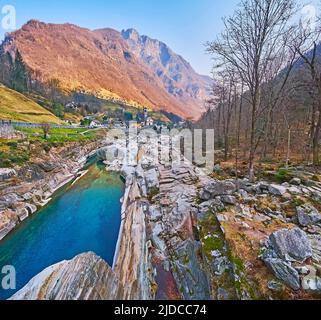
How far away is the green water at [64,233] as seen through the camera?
15.8 metres

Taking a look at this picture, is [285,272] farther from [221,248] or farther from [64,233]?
[64,233]

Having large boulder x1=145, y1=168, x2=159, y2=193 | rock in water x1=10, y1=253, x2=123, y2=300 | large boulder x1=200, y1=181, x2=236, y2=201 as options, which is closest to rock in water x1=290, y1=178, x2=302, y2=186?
large boulder x1=200, y1=181, x2=236, y2=201

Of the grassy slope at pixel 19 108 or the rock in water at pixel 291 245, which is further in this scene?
the grassy slope at pixel 19 108

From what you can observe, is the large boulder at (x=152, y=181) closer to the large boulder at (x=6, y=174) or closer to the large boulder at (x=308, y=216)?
the large boulder at (x=308, y=216)

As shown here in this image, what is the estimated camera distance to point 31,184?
25750mm

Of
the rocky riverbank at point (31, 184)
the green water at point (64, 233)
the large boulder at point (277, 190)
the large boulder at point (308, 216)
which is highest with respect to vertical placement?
the large boulder at point (277, 190)

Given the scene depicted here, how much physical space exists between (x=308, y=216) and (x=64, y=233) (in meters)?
18.2

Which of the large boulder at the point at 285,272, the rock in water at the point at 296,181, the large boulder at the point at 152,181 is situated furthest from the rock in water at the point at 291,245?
the large boulder at the point at 152,181

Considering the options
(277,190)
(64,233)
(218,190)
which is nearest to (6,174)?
(64,233)

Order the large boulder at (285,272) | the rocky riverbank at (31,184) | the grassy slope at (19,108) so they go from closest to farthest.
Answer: the large boulder at (285,272) → the rocky riverbank at (31,184) → the grassy slope at (19,108)

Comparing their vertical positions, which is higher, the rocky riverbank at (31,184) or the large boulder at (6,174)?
the large boulder at (6,174)

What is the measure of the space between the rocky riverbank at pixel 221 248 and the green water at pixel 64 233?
272 cm

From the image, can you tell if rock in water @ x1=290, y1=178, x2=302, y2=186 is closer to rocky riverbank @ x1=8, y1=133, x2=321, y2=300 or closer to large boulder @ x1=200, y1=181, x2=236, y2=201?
rocky riverbank @ x1=8, y1=133, x2=321, y2=300
